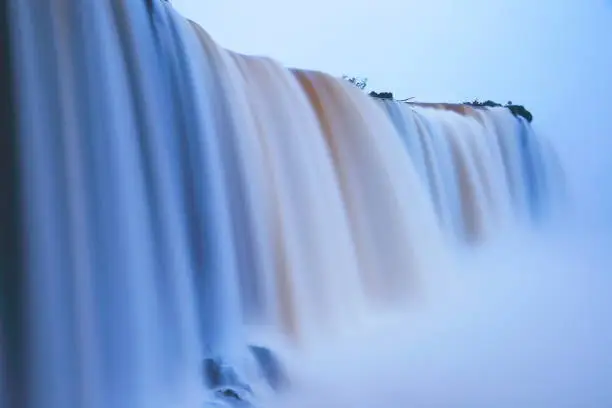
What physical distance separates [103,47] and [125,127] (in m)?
0.22

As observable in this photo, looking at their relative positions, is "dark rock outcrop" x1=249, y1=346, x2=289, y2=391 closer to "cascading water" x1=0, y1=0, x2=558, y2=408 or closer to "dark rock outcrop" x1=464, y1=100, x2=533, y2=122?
"cascading water" x1=0, y1=0, x2=558, y2=408

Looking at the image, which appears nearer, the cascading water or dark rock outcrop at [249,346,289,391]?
the cascading water

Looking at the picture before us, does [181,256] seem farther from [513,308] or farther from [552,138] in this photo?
[552,138]

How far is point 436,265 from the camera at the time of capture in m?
2.66

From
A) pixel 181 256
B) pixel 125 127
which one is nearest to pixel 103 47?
pixel 125 127

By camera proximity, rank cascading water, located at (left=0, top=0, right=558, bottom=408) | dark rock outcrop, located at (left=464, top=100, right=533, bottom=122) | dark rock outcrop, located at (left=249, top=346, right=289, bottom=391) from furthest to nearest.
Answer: dark rock outcrop, located at (left=464, top=100, right=533, bottom=122), dark rock outcrop, located at (left=249, top=346, right=289, bottom=391), cascading water, located at (left=0, top=0, right=558, bottom=408)

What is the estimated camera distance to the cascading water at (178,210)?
3.89 ft

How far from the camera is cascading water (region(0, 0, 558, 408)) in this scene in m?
1.18

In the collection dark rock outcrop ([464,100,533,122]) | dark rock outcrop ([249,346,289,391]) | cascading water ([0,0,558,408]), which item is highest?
dark rock outcrop ([464,100,533,122])

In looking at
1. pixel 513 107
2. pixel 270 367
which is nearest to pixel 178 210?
pixel 270 367

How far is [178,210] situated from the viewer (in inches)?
62.8

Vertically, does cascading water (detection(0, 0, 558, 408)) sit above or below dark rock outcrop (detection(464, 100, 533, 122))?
below

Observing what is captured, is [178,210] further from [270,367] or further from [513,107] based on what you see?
[513,107]

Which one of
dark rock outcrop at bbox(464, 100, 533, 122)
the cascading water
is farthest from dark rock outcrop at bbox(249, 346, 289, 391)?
dark rock outcrop at bbox(464, 100, 533, 122)
